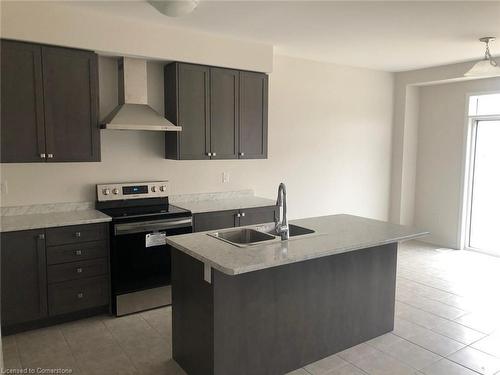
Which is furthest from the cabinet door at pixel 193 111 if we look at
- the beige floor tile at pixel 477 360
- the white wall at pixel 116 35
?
the beige floor tile at pixel 477 360

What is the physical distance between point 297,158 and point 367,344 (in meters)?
2.77

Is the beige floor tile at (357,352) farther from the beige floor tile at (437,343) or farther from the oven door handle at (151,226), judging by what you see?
the oven door handle at (151,226)

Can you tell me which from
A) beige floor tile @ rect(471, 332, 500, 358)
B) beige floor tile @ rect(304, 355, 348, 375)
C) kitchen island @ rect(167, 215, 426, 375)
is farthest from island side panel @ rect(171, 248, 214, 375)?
beige floor tile @ rect(471, 332, 500, 358)

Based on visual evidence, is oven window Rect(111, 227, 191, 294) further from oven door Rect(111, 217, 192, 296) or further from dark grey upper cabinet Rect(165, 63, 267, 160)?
dark grey upper cabinet Rect(165, 63, 267, 160)

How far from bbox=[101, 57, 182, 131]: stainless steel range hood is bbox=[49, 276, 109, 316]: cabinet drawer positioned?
1.43m

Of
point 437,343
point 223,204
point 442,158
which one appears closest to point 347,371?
point 437,343

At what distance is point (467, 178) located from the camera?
5.88 metres

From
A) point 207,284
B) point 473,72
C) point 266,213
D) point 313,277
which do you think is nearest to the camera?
point 207,284

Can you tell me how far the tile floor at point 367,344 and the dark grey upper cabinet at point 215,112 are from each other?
1.69 meters

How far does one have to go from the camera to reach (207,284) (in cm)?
243

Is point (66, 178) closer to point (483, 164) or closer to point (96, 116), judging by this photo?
point (96, 116)

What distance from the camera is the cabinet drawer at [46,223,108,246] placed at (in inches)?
130

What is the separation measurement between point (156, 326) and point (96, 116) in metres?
1.91

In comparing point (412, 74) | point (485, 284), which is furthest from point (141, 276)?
point (412, 74)
